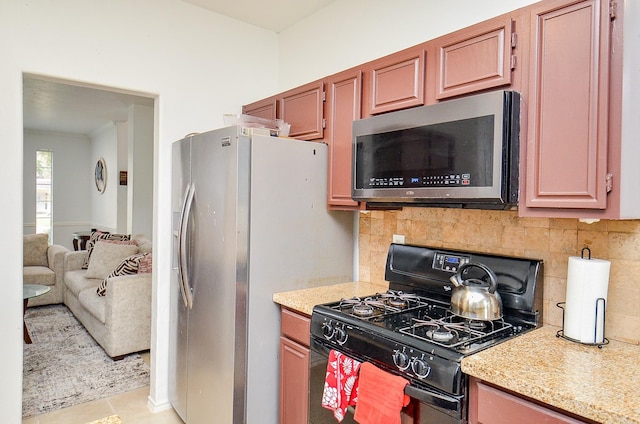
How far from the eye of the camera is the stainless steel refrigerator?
Result: 2086mm

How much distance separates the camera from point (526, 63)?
1516 millimetres

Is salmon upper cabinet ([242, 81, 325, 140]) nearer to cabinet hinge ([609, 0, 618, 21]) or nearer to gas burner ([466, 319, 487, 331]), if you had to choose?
gas burner ([466, 319, 487, 331])

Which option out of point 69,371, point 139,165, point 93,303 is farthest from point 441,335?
point 139,165

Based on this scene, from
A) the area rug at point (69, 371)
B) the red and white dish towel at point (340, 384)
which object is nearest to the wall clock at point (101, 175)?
the area rug at point (69, 371)

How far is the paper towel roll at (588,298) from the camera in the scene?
1470mm

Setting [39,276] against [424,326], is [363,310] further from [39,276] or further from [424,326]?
[39,276]

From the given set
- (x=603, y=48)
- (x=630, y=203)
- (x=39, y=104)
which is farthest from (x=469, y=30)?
(x=39, y=104)

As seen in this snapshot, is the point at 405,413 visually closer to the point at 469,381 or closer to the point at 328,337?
the point at 469,381

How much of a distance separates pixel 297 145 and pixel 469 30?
1010 mm

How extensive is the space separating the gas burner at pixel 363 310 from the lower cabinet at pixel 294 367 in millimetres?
284

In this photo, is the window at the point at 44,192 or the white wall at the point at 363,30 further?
the window at the point at 44,192

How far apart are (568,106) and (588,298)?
2.25 ft

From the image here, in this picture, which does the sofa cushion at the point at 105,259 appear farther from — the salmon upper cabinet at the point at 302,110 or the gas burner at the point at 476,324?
the gas burner at the point at 476,324

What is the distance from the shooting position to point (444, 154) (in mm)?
1706
